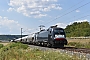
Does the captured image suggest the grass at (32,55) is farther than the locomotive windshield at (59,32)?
No

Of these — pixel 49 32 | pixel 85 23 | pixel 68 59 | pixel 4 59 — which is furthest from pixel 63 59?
pixel 85 23

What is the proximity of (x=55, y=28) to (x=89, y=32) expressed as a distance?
59833mm

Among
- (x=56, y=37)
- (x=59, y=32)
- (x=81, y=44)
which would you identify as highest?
(x=59, y=32)

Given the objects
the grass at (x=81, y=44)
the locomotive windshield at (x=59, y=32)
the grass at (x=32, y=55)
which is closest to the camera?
the grass at (x=32, y=55)

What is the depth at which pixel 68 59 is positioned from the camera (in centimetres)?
1105

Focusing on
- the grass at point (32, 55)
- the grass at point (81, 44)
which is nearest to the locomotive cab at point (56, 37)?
the grass at point (81, 44)

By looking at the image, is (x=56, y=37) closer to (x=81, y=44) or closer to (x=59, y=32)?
(x=59, y=32)

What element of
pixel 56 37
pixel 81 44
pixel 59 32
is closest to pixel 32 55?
pixel 56 37

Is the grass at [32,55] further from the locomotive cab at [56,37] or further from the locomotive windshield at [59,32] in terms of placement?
the locomotive windshield at [59,32]

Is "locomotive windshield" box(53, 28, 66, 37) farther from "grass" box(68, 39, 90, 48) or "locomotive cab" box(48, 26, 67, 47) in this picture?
"grass" box(68, 39, 90, 48)

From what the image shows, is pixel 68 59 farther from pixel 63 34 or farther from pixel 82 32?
pixel 82 32

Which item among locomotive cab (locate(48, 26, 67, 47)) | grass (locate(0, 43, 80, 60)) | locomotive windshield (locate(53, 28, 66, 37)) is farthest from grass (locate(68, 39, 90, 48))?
grass (locate(0, 43, 80, 60))

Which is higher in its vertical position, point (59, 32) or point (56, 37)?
point (59, 32)

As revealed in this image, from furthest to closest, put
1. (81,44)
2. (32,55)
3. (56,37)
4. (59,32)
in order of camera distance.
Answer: (81,44), (59,32), (56,37), (32,55)
